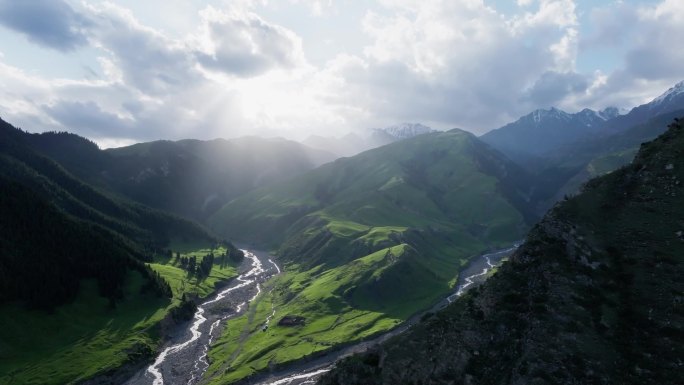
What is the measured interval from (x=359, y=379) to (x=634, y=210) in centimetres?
5221

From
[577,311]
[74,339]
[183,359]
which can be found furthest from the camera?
[74,339]

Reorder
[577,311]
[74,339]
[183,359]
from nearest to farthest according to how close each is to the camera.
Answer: [577,311]
[183,359]
[74,339]

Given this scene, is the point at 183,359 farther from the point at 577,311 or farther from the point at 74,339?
the point at 577,311

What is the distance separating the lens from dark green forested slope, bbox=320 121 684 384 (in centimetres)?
5506

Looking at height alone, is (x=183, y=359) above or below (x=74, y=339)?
below

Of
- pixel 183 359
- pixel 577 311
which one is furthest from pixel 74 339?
pixel 577 311

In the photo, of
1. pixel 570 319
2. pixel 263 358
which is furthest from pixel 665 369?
pixel 263 358

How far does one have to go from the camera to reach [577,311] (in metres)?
61.2

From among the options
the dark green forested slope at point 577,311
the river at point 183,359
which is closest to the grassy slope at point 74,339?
the river at point 183,359

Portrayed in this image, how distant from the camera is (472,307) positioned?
223ft

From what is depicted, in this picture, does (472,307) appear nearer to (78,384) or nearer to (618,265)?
(618,265)

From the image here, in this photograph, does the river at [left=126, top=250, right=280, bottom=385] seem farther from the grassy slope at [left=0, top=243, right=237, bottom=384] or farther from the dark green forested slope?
the dark green forested slope

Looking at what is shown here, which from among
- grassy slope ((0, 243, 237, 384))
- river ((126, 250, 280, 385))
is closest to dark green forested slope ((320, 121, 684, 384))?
river ((126, 250, 280, 385))

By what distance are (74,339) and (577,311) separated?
540ft
